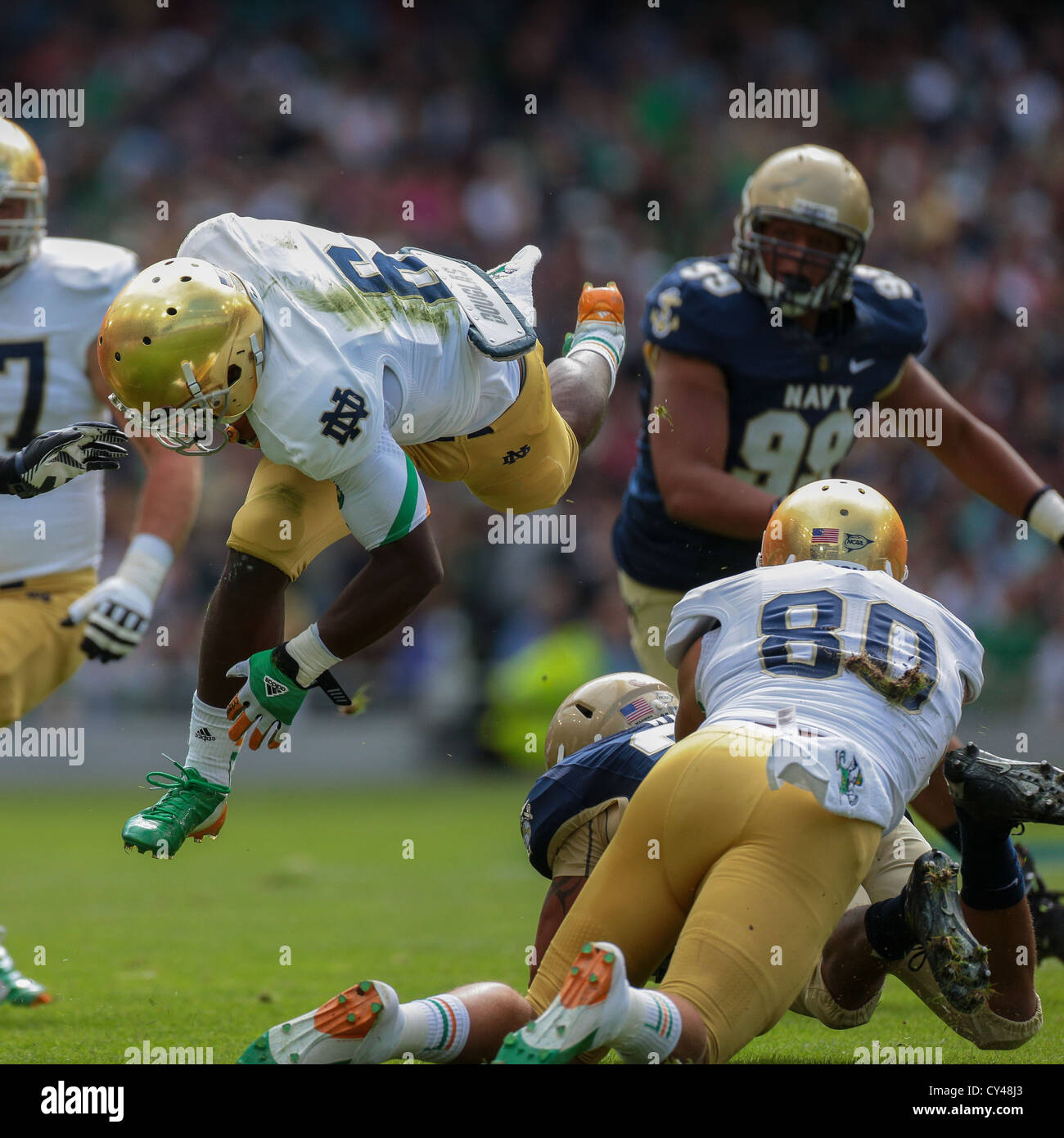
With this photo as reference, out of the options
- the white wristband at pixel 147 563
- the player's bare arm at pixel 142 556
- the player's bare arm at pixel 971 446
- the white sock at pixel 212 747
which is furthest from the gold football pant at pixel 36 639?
the player's bare arm at pixel 971 446

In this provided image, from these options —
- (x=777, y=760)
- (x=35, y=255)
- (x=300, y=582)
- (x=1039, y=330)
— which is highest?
(x=35, y=255)

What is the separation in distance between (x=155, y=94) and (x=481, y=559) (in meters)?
5.29

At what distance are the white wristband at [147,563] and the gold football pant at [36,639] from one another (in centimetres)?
40

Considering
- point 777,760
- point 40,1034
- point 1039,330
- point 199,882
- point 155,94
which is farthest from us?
point 155,94

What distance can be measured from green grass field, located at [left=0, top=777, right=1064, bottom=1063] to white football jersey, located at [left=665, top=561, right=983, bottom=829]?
969 mm

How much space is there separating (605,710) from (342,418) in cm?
101

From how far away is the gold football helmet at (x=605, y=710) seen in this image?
12.8 feet

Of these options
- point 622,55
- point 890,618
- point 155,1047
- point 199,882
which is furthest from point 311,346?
point 622,55

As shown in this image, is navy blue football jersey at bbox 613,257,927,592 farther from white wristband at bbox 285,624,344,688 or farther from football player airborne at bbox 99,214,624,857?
white wristband at bbox 285,624,344,688

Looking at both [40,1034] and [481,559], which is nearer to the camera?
[40,1034]

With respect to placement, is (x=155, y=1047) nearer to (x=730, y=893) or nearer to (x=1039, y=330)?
(x=730, y=893)

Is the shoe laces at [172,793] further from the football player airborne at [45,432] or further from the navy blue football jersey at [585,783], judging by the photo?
the navy blue football jersey at [585,783]

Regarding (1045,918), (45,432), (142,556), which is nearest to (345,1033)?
(142,556)

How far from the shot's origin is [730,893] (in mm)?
2877
